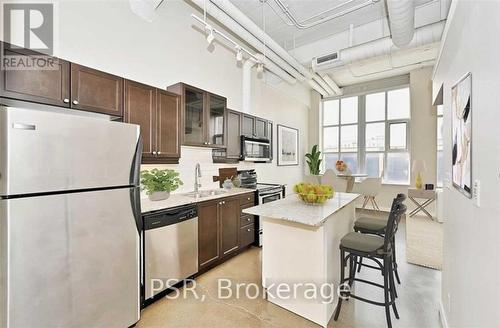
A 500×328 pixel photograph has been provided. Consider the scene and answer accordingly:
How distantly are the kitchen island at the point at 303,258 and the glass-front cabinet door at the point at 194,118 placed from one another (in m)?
1.42

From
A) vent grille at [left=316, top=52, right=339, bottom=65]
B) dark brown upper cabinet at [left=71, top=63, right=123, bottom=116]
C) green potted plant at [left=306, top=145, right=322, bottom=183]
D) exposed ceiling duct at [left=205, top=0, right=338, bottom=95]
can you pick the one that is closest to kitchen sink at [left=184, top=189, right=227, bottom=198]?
dark brown upper cabinet at [left=71, top=63, right=123, bottom=116]

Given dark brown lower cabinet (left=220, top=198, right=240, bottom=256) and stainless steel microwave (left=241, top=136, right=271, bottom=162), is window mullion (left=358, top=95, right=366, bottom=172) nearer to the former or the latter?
stainless steel microwave (left=241, top=136, right=271, bottom=162)

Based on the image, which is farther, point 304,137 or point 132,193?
point 304,137

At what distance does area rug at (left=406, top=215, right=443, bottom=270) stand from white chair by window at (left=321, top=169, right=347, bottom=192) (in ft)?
5.17

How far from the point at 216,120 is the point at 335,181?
4005 mm

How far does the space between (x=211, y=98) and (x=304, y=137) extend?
4.30 meters

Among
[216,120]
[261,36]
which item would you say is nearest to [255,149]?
[216,120]

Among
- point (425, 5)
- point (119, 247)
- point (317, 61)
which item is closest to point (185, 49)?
point (317, 61)

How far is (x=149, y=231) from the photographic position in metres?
2.21

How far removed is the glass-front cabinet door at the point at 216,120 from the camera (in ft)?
11.0

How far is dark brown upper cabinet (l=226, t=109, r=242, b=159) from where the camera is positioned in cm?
369

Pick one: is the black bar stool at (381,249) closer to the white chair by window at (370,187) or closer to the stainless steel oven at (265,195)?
the stainless steel oven at (265,195)

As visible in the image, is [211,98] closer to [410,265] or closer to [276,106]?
[276,106]

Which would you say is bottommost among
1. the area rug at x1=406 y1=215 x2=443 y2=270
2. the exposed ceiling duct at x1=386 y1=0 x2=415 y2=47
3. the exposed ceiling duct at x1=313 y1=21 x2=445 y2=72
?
the area rug at x1=406 y1=215 x2=443 y2=270
